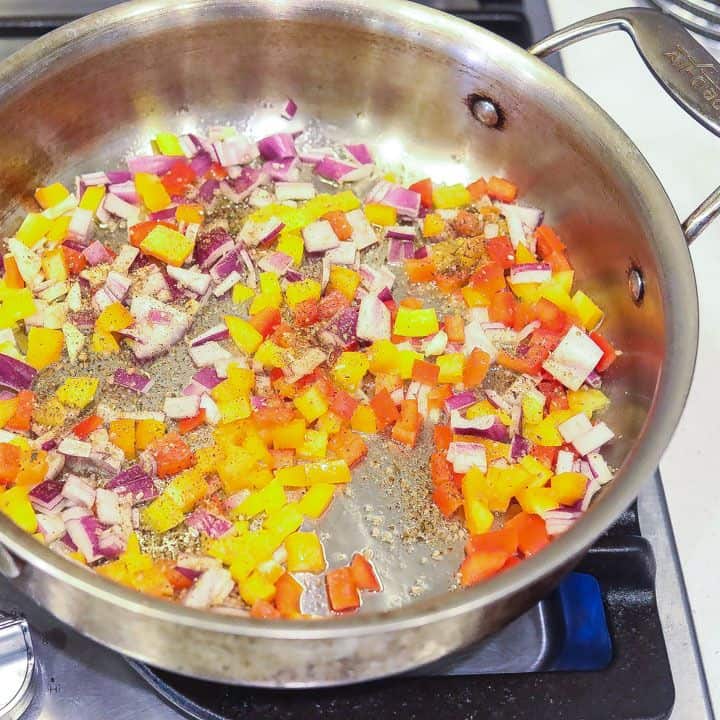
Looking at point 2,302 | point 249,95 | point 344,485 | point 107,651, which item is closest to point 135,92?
point 249,95

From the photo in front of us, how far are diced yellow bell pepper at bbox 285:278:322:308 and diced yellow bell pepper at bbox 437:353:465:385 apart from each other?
9.0 inches

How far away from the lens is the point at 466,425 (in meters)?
1.29

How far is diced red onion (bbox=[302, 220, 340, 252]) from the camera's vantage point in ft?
4.86

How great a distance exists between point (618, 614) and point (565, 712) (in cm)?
14

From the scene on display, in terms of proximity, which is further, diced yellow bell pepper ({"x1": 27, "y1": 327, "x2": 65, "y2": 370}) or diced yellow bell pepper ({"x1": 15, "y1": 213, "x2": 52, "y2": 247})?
diced yellow bell pepper ({"x1": 15, "y1": 213, "x2": 52, "y2": 247})

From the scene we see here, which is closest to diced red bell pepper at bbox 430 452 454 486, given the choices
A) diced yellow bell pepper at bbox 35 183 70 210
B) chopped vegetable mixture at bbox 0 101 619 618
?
chopped vegetable mixture at bbox 0 101 619 618

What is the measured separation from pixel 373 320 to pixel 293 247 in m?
0.20

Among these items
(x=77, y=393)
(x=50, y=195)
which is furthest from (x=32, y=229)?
(x=77, y=393)

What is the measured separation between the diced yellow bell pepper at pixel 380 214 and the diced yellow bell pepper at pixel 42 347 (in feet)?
1.81

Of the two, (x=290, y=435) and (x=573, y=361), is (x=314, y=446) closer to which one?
(x=290, y=435)

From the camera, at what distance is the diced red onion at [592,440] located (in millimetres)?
1285

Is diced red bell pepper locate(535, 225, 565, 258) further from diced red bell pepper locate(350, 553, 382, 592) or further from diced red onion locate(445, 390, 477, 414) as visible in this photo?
diced red bell pepper locate(350, 553, 382, 592)

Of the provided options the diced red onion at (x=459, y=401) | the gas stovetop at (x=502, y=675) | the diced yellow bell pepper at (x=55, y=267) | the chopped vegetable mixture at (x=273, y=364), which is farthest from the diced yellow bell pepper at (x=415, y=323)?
the diced yellow bell pepper at (x=55, y=267)

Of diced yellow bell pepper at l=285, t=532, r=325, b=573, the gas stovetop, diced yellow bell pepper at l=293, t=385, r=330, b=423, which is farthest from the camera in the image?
diced yellow bell pepper at l=293, t=385, r=330, b=423
